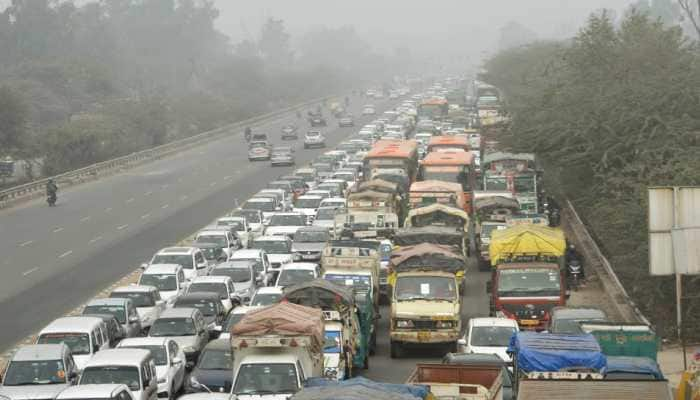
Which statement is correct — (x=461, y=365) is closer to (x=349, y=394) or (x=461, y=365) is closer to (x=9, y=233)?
(x=349, y=394)

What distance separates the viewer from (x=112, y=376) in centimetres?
2267

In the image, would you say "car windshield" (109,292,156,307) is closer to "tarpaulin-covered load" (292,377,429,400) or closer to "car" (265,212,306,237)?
"car" (265,212,306,237)

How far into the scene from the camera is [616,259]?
35.5m

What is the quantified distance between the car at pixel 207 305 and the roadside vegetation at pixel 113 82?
5142 centimetres

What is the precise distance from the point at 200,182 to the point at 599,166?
92.3 ft

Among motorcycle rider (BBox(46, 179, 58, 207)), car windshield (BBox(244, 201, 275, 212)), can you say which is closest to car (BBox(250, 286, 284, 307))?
car windshield (BBox(244, 201, 275, 212))

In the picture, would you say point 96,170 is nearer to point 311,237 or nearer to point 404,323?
point 311,237

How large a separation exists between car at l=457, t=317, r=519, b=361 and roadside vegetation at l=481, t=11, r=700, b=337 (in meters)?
5.42

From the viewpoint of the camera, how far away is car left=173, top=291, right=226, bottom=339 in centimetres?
3072

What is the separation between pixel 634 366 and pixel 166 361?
27.9ft

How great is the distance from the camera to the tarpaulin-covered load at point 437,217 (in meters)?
40.9

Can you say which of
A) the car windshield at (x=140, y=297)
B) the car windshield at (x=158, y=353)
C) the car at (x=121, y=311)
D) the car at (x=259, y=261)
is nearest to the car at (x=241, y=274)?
the car at (x=259, y=261)

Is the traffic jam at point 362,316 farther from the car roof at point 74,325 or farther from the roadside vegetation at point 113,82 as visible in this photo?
the roadside vegetation at point 113,82

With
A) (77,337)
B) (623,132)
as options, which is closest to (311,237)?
(623,132)
